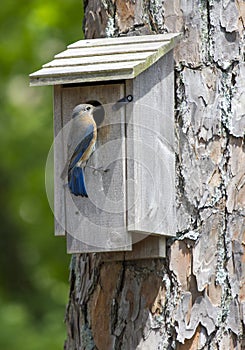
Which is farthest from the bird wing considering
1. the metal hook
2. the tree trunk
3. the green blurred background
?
the green blurred background

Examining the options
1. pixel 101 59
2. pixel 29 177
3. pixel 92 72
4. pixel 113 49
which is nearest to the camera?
pixel 92 72

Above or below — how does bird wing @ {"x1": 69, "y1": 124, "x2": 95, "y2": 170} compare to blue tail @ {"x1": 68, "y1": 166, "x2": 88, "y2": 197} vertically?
above

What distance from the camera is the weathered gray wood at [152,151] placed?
3840 millimetres

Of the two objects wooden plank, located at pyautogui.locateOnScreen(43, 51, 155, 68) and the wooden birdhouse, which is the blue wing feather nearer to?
the wooden birdhouse

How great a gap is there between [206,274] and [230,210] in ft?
0.80

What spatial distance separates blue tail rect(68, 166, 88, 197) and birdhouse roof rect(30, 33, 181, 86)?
298 millimetres

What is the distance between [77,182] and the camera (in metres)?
3.88

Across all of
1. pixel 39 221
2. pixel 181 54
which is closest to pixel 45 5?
pixel 39 221

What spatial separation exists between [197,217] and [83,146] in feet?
1.66

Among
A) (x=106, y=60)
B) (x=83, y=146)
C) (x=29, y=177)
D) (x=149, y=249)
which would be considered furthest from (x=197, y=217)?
(x=29, y=177)

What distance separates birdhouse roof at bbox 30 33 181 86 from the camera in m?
3.77

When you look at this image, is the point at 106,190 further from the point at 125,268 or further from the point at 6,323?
the point at 6,323

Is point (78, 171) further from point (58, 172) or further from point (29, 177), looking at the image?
point (29, 177)

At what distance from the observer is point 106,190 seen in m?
3.86
